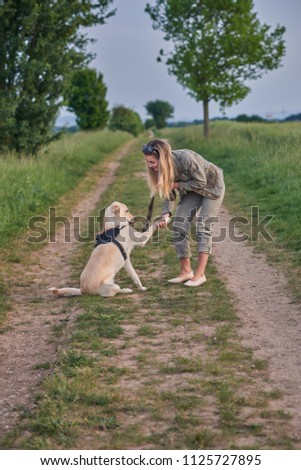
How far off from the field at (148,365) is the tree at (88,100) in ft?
109

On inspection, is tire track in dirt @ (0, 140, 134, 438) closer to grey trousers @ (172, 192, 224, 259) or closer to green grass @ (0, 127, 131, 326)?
green grass @ (0, 127, 131, 326)

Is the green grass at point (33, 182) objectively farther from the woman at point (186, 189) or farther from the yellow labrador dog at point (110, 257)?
the woman at point (186, 189)

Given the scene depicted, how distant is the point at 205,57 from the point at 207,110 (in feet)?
9.96

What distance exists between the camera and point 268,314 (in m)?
6.38

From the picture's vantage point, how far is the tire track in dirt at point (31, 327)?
4711 mm

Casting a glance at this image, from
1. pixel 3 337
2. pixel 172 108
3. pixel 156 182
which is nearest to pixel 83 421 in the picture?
pixel 3 337

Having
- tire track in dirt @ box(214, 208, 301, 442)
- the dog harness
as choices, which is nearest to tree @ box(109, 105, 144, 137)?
tire track in dirt @ box(214, 208, 301, 442)

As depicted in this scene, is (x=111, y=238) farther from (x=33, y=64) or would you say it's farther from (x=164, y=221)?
(x=33, y=64)

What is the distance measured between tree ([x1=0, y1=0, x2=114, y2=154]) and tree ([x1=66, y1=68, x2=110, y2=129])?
2294 cm

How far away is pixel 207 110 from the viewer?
101 ft

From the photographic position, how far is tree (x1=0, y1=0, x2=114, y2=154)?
17.4 meters

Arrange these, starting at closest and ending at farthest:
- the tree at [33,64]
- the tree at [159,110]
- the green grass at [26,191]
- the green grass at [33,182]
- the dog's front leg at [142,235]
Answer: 1. the dog's front leg at [142,235]
2. the green grass at [26,191]
3. the green grass at [33,182]
4. the tree at [33,64]
5. the tree at [159,110]

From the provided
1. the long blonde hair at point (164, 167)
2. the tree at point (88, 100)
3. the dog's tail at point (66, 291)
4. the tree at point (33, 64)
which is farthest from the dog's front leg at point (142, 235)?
the tree at point (88, 100)
